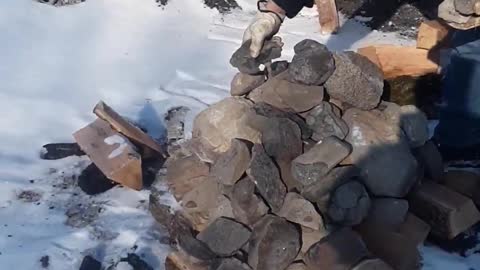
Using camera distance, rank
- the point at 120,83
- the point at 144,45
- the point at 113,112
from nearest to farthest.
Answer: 1. the point at 113,112
2. the point at 120,83
3. the point at 144,45

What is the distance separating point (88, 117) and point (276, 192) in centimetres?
154

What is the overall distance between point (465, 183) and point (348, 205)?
0.73 meters

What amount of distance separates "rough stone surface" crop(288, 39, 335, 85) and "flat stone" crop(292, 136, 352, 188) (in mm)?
248

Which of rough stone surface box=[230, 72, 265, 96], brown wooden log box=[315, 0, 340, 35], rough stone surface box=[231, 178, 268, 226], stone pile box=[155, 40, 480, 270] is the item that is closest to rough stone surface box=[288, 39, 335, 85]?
stone pile box=[155, 40, 480, 270]

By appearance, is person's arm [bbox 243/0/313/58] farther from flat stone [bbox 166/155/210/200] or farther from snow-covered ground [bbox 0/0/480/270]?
snow-covered ground [bbox 0/0/480/270]

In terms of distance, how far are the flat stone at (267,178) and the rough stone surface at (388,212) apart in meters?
0.37

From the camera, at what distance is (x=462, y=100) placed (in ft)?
11.5

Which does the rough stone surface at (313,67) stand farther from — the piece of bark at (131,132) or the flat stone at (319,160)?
the piece of bark at (131,132)

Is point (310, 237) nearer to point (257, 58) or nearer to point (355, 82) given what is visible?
point (355, 82)

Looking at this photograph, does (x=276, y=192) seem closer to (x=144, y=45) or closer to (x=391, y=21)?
(x=144, y=45)

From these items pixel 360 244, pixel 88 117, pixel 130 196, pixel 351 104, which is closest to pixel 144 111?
pixel 88 117

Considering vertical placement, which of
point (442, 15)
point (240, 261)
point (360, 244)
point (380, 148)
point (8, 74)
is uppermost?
point (442, 15)

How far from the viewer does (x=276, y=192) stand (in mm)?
2906

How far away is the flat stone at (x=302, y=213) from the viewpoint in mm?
2840
